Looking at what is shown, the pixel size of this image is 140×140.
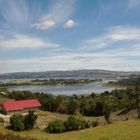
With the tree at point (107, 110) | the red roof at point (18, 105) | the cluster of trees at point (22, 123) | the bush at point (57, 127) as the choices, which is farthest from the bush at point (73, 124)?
the red roof at point (18, 105)

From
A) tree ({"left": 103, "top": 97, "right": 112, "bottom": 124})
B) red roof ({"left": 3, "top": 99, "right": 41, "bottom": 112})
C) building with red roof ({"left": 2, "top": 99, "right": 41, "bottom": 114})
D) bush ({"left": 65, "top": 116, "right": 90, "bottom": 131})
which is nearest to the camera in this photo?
bush ({"left": 65, "top": 116, "right": 90, "bottom": 131})

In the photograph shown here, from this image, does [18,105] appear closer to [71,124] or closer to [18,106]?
[18,106]

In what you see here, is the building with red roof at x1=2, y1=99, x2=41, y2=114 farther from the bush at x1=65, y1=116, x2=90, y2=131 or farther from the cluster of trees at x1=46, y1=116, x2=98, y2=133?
the bush at x1=65, y1=116, x2=90, y2=131

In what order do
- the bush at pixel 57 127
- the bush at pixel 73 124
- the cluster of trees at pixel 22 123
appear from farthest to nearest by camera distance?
the cluster of trees at pixel 22 123 → the bush at pixel 73 124 → the bush at pixel 57 127

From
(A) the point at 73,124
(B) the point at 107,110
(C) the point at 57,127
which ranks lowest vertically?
(C) the point at 57,127

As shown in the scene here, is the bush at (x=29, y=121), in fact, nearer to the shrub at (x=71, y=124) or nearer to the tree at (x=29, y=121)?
the tree at (x=29, y=121)

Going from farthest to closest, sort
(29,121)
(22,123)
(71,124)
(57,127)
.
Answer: (29,121) → (22,123) → (71,124) → (57,127)

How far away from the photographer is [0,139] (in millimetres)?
25422

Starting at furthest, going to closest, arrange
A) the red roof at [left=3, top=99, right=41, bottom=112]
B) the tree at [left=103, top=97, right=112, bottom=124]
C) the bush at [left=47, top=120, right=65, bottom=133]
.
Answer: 1. the red roof at [left=3, top=99, right=41, bottom=112]
2. the tree at [left=103, top=97, right=112, bottom=124]
3. the bush at [left=47, top=120, right=65, bottom=133]

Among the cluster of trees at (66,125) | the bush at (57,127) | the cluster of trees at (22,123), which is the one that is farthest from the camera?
the cluster of trees at (22,123)

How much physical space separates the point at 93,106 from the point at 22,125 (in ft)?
90.8

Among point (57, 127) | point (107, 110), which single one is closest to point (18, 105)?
point (107, 110)

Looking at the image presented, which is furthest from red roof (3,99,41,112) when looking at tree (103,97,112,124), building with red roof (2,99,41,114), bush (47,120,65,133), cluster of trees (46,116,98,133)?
bush (47,120,65,133)

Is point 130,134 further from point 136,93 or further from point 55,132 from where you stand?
point 136,93
